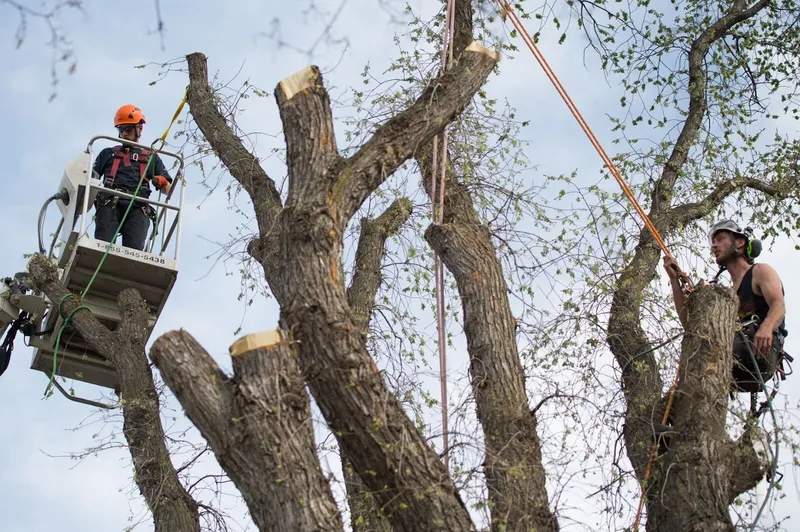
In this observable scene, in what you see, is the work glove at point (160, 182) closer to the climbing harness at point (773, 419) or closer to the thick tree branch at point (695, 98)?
the thick tree branch at point (695, 98)

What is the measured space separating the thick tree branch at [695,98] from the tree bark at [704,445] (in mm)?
2152

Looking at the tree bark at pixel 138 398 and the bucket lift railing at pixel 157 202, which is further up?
the bucket lift railing at pixel 157 202

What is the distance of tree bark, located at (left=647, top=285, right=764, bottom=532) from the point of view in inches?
250

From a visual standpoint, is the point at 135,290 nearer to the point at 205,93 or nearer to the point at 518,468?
the point at 205,93

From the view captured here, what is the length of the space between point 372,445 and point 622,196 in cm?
415

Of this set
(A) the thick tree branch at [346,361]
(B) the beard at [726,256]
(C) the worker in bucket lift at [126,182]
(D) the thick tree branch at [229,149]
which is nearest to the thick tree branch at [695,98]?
(B) the beard at [726,256]

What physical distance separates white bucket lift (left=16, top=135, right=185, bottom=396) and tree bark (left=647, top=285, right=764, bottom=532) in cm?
432

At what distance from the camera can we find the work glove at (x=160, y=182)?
32.6ft

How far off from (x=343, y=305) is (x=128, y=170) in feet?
15.7

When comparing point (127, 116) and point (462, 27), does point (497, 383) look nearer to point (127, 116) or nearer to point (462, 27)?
point (462, 27)

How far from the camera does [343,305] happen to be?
580cm

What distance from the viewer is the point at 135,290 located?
9375 millimetres

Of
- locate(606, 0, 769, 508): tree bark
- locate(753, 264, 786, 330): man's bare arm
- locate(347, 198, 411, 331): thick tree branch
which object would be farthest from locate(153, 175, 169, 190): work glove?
locate(753, 264, 786, 330): man's bare arm

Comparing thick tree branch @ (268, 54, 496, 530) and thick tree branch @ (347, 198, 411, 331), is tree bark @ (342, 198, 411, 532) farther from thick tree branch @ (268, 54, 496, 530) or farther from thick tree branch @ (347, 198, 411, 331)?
thick tree branch @ (268, 54, 496, 530)
